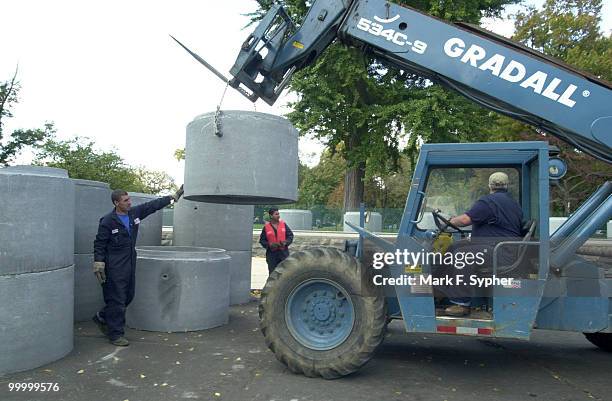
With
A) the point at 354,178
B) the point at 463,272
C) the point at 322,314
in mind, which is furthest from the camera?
the point at 354,178

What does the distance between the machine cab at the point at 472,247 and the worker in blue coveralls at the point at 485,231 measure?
0.02 metres

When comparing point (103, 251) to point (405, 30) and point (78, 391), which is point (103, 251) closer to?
point (78, 391)

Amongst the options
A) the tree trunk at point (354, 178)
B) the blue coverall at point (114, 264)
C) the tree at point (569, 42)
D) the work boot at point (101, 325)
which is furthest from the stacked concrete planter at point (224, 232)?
the tree at point (569, 42)

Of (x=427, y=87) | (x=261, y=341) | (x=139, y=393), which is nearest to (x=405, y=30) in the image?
(x=261, y=341)

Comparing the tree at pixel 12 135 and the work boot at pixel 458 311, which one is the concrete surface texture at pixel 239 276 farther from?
the tree at pixel 12 135

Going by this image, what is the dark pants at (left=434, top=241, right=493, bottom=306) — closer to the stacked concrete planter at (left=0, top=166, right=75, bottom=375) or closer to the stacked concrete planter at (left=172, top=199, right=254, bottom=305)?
the stacked concrete planter at (left=0, top=166, right=75, bottom=375)

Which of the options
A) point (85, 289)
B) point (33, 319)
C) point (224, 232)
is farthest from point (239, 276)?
point (33, 319)

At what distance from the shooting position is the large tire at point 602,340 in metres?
5.57

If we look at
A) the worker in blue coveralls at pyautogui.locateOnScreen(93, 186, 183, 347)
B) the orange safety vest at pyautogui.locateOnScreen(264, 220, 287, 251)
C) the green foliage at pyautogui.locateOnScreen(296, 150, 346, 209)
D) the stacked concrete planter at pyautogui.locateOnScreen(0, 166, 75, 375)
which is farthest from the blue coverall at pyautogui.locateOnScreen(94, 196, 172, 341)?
the green foliage at pyautogui.locateOnScreen(296, 150, 346, 209)

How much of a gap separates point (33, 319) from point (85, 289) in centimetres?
195

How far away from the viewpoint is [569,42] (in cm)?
2502

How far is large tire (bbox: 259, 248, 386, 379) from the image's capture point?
4426mm

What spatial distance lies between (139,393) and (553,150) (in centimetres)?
436

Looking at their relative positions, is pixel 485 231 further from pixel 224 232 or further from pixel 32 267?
pixel 224 232
